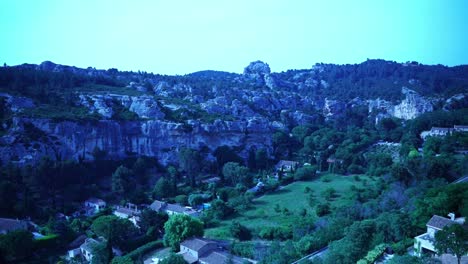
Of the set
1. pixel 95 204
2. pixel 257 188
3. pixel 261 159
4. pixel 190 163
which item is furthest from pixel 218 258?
pixel 261 159

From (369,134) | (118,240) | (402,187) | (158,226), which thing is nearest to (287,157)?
(369,134)

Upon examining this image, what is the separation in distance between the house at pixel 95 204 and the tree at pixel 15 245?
35.7ft

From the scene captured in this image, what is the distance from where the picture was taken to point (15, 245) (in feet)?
83.1

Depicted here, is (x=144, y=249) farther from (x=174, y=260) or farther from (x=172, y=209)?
(x=172, y=209)

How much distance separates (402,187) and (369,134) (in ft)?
115

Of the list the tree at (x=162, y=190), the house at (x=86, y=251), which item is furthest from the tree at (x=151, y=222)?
the tree at (x=162, y=190)

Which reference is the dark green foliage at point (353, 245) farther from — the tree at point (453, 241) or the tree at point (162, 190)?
the tree at point (162, 190)

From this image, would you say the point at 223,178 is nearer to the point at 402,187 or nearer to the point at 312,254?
the point at 402,187

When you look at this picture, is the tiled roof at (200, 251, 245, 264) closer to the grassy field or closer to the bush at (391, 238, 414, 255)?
the grassy field

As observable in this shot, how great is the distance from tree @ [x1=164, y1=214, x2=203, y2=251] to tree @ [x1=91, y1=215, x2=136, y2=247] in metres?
3.34

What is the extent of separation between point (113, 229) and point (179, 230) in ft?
16.4

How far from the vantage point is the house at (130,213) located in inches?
1307

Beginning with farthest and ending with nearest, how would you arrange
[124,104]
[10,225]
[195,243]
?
[124,104]
[10,225]
[195,243]

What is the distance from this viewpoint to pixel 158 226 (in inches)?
1277
